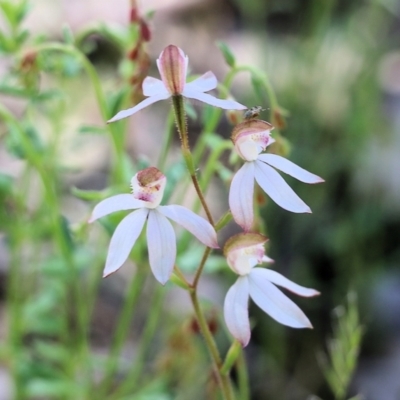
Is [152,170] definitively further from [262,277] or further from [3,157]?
[3,157]

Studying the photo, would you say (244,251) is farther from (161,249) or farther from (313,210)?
(313,210)

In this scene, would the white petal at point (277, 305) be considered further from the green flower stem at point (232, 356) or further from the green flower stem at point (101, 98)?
the green flower stem at point (101, 98)

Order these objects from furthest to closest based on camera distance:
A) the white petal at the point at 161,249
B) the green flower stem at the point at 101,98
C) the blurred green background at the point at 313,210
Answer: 1. the blurred green background at the point at 313,210
2. the green flower stem at the point at 101,98
3. the white petal at the point at 161,249

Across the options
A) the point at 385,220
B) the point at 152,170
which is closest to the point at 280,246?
the point at 385,220

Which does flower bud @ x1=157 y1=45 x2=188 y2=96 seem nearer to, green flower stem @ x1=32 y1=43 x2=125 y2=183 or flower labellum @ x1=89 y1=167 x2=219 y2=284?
flower labellum @ x1=89 y1=167 x2=219 y2=284

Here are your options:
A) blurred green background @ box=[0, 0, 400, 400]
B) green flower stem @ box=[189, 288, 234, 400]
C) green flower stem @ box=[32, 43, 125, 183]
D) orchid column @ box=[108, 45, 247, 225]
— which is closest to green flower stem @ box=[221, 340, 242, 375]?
green flower stem @ box=[189, 288, 234, 400]

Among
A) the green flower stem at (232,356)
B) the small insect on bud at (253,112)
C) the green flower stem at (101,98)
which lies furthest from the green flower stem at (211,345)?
the green flower stem at (101,98)
